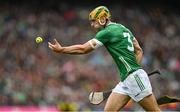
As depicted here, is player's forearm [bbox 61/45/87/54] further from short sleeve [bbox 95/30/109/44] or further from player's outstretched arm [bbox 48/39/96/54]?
short sleeve [bbox 95/30/109/44]

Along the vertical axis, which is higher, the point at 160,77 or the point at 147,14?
the point at 147,14

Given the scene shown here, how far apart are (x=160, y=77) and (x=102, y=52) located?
186 centimetres

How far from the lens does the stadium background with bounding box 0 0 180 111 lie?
1952 cm

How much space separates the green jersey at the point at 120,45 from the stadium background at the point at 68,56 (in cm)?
845

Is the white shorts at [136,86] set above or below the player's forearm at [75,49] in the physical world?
below

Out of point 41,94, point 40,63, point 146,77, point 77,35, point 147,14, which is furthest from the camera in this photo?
point 147,14

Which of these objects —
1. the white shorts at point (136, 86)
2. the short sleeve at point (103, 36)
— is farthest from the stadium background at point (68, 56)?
the short sleeve at point (103, 36)

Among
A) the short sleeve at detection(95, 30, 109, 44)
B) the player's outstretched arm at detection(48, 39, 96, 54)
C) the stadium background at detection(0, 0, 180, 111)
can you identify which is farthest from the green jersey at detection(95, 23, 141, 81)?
the stadium background at detection(0, 0, 180, 111)

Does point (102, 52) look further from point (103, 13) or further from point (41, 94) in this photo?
point (103, 13)

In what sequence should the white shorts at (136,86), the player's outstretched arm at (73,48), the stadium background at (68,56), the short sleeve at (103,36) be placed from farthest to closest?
the stadium background at (68,56), the white shorts at (136,86), the short sleeve at (103,36), the player's outstretched arm at (73,48)

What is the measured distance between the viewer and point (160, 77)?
21500mm

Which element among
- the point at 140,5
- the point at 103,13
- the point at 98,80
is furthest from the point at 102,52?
the point at 103,13

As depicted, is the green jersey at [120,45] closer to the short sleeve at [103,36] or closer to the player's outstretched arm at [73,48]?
the short sleeve at [103,36]

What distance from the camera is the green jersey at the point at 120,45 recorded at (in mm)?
10148
